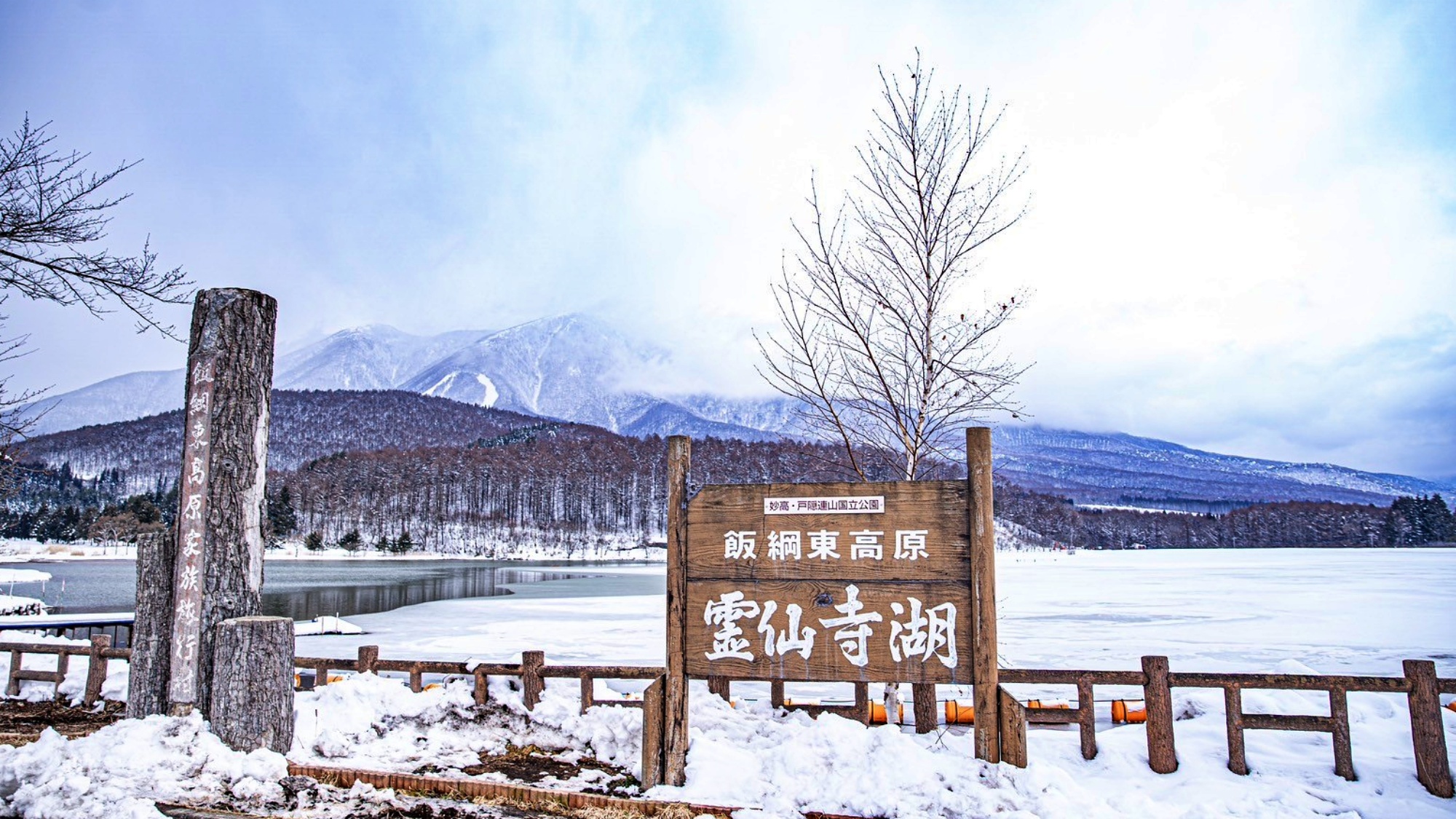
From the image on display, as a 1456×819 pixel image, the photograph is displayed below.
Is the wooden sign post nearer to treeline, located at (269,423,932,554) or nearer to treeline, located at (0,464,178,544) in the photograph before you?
treeline, located at (0,464,178,544)

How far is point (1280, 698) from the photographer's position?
7637 millimetres

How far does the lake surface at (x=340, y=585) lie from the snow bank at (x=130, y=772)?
18021 millimetres

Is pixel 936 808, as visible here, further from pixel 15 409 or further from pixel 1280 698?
pixel 15 409

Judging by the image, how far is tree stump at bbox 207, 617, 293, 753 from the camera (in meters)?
5.14

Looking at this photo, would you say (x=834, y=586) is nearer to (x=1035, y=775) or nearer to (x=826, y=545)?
(x=826, y=545)

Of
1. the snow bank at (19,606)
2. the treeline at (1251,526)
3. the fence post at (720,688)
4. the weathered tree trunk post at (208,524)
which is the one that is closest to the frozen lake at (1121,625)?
the fence post at (720,688)

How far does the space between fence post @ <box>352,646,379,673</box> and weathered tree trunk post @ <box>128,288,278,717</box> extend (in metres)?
1.84

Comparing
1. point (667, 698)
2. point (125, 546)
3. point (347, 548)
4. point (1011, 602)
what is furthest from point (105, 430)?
point (667, 698)

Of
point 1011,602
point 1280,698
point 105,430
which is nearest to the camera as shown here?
point 1280,698

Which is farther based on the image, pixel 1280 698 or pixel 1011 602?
pixel 1011 602

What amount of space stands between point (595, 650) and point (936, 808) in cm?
1151

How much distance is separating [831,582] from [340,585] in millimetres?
39981

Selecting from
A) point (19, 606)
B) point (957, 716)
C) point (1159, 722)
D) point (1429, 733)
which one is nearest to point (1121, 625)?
point (957, 716)

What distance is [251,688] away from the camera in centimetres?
516
